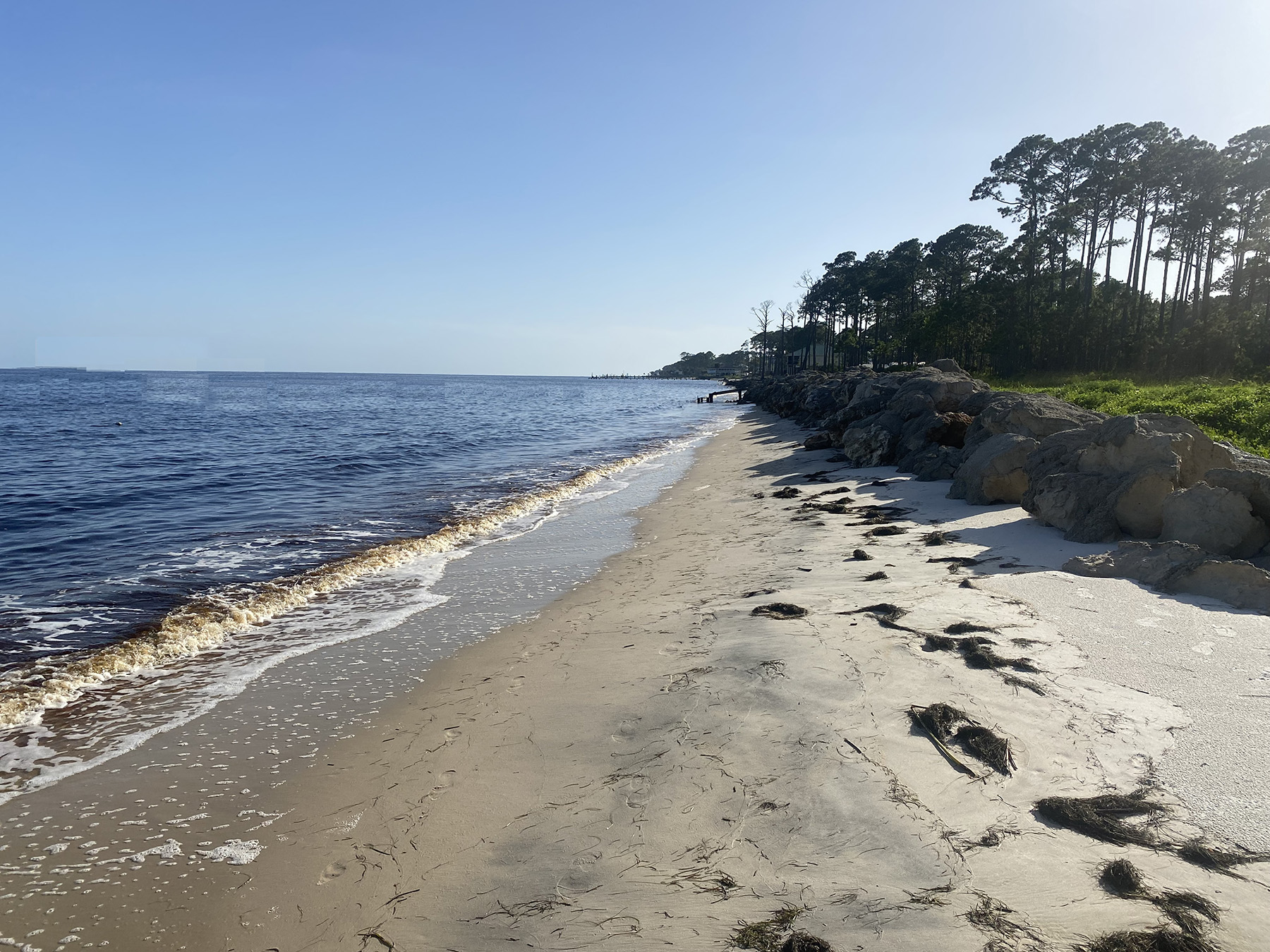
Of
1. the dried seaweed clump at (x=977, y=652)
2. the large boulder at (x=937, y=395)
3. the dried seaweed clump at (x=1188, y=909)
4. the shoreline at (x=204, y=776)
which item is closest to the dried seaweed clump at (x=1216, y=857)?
the dried seaweed clump at (x=1188, y=909)

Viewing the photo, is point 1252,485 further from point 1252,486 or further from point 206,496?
point 206,496

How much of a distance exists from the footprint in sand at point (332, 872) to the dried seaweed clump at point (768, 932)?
7.08 ft

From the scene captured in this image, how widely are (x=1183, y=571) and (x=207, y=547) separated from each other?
43.8 ft

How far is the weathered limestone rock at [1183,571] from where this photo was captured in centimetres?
588

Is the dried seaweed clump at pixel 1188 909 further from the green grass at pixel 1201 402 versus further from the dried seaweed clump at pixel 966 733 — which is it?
the green grass at pixel 1201 402

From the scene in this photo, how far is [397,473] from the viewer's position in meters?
20.5

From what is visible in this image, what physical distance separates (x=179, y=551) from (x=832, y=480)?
1322 centimetres

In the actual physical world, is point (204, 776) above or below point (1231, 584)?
below

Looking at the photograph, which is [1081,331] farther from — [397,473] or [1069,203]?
[397,473]

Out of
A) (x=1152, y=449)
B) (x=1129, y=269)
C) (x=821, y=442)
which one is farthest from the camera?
(x=1129, y=269)

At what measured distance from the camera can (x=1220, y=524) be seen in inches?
276

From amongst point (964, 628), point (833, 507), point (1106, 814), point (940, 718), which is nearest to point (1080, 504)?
point (964, 628)

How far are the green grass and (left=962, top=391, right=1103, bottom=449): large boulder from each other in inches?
67.6

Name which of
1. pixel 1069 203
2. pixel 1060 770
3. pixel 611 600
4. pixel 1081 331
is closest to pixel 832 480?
pixel 611 600
